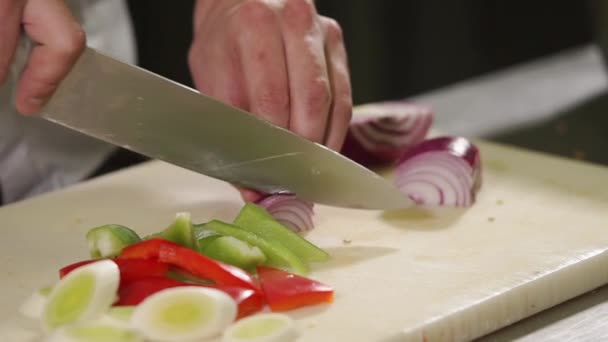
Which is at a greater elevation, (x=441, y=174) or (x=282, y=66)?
(x=282, y=66)

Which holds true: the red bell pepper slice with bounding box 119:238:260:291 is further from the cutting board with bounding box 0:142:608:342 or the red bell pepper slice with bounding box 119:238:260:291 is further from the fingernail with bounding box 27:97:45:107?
the fingernail with bounding box 27:97:45:107

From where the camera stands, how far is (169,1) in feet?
9.62

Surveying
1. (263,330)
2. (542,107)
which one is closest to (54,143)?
(263,330)

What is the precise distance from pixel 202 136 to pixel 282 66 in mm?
171

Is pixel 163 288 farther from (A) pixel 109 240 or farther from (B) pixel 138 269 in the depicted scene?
(A) pixel 109 240

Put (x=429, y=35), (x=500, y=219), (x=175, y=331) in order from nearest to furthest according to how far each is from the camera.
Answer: (x=175, y=331), (x=500, y=219), (x=429, y=35)

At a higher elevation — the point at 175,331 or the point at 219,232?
the point at 219,232

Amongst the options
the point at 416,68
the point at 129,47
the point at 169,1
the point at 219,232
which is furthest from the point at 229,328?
the point at 416,68

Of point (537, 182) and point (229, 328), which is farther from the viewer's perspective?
point (537, 182)

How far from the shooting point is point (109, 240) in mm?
1374

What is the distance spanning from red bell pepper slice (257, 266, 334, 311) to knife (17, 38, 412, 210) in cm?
27

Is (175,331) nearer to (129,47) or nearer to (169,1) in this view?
(129,47)

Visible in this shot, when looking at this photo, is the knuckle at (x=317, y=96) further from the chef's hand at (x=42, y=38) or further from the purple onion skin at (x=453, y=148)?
the chef's hand at (x=42, y=38)

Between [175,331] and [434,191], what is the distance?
2.07ft
